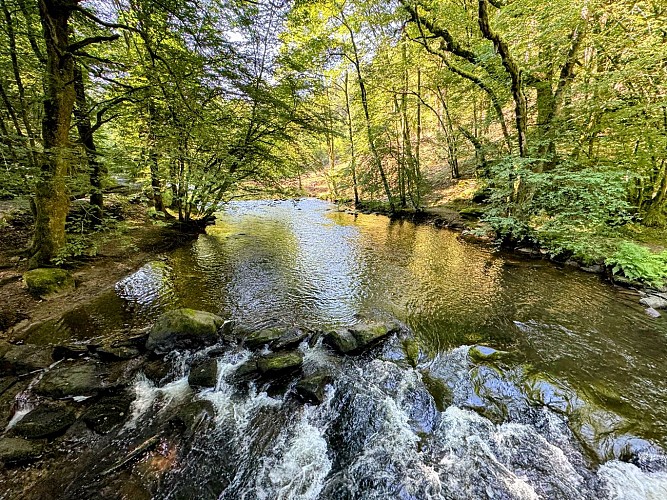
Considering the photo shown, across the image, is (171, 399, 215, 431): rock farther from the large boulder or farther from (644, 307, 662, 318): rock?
(644, 307, 662, 318): rock

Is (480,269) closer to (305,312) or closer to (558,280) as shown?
(558,280)

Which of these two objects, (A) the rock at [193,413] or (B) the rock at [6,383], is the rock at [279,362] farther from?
(B) the rock at [6,383]

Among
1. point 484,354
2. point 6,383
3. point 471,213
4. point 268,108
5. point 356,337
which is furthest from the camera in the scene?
point 471,213

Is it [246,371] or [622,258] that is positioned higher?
[622,258]

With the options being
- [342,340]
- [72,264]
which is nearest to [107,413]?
[342,340]

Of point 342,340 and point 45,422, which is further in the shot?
point 342,340

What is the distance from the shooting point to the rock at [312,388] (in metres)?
3.61

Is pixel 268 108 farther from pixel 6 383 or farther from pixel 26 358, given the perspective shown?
pixel 6 383

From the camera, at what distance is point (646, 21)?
6.18m

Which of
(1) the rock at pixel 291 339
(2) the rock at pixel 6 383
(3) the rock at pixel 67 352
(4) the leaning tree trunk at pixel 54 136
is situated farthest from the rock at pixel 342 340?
(4) the leaning tree trunk at pixel 54 136

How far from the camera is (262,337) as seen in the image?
→ 4629 millimetres

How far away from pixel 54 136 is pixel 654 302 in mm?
12299

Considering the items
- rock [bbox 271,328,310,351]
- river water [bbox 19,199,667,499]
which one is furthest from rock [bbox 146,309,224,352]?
rock [bbox 271,328,310,351]

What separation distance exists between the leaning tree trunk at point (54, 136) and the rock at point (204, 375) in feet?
14.0
